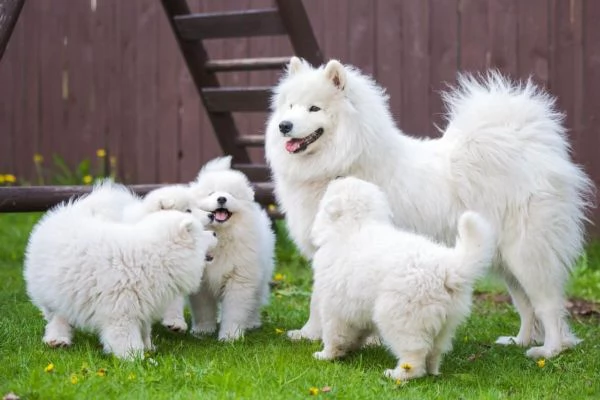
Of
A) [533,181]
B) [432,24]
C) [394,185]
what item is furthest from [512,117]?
[432,24]

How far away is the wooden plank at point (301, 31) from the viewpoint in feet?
21.2

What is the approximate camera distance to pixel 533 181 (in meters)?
4.86

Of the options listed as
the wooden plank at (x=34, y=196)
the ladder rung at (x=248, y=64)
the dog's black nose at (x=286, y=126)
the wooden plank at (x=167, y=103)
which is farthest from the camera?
the wooden plank at (x=167, y=103)

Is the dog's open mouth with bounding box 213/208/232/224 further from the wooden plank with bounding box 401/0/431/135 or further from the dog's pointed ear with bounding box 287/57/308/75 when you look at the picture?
the wooden plank with bounding box 401/0/431/135

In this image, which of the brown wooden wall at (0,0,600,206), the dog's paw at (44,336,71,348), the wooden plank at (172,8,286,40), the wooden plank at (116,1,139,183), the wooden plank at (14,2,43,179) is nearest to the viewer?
the dog's paw at (44,336,71,348)

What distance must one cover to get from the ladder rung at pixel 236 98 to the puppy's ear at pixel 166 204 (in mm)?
2224

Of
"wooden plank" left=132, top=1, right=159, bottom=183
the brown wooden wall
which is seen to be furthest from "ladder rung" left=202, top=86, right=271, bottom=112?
"wooden plank" left=132, top=1, right=159, bottom=183

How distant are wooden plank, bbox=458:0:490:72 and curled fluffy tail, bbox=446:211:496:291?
451cm

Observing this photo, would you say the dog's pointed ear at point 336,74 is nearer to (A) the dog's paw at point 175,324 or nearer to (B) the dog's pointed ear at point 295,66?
(B) the dog's pointed ear at point 295,66

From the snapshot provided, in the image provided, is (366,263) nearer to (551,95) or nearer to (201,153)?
(551,95)

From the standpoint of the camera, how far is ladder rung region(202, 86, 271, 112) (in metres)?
6.94

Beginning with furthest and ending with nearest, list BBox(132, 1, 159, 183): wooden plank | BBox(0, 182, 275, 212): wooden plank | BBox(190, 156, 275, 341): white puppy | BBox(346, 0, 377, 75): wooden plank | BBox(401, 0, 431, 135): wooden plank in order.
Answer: BBox(132, 1, 159, 183): wooden plank → BBox(346, 0, 377, 75): wooden plank → BBox(401, 0, 431, 135): wooden plank → BBox(0, 182, 275, 212): wooden plank → BBox(190, 156, 275, 341): white puppy

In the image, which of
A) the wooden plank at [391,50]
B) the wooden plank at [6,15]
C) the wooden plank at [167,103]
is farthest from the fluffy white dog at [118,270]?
the wooden plank at [167,103]

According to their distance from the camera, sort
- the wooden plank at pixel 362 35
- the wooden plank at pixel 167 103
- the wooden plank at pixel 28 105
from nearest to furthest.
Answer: the wooden plank at pixel 362 35
the wooden plank at pixel 167 103
the wooden plank at pixel 28 105
